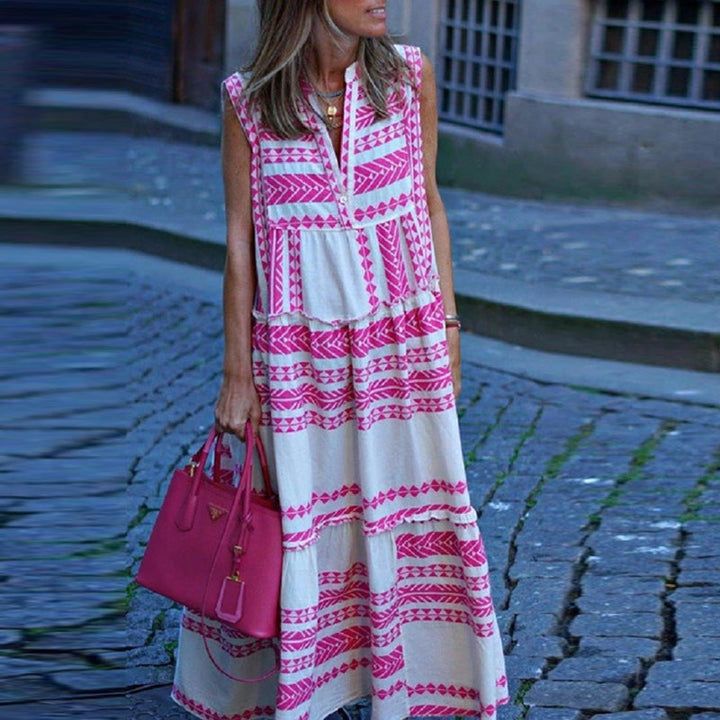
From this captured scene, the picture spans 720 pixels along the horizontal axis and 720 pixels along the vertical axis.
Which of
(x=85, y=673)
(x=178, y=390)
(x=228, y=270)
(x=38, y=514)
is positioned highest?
(x=228, y=270)

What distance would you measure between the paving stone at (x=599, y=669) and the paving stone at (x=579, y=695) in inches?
1.3

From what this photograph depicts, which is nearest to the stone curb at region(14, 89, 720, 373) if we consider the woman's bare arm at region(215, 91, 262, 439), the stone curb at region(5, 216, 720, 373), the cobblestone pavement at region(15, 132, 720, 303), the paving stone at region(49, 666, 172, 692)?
the stone curb at region(5, 216, 720, 373)

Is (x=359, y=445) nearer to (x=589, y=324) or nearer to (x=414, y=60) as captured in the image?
(x=414, y=60)

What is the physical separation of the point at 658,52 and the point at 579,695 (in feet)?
23.9

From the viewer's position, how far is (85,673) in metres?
2.99

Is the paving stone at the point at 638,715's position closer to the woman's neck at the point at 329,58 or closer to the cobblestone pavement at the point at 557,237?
the woman's neck at the point at 329,58

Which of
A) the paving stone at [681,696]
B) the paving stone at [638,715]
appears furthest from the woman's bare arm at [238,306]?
the paving stone at [681,696]

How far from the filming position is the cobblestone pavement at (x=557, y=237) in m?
8.52

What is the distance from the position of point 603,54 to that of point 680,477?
18.5 feet

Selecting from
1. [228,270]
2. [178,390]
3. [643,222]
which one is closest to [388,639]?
[228,270]

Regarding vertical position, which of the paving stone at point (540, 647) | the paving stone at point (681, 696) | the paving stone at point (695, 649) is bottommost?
the paving stone at point (540, 647)

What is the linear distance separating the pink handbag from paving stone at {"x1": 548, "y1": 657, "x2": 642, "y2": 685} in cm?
106

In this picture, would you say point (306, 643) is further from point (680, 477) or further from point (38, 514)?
point (680, 477)

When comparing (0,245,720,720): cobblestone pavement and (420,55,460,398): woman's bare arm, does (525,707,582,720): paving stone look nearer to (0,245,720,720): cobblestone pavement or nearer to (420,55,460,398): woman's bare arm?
→ (0,245,720,720): cobblestone pavement
